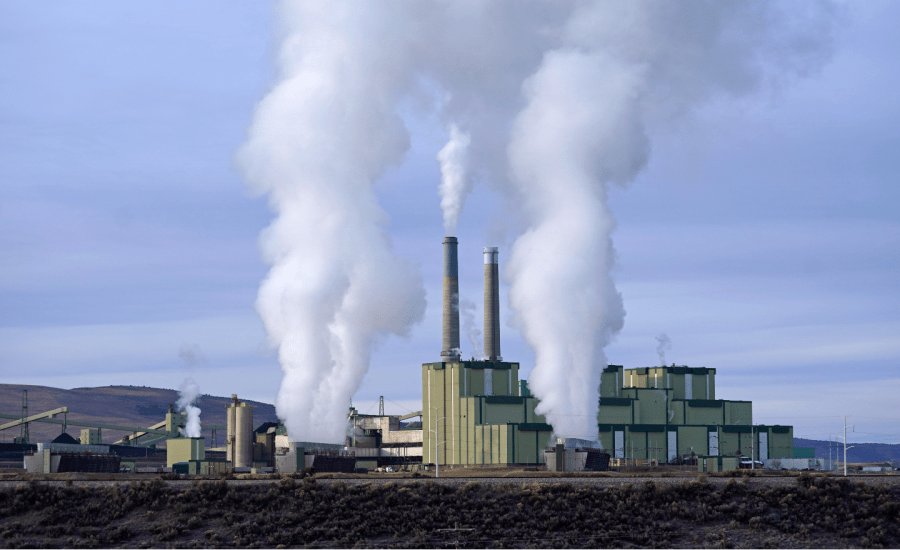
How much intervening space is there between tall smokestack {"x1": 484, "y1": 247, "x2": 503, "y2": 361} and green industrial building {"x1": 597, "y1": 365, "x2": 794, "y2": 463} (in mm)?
14229

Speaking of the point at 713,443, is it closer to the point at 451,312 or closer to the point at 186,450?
the point at 451,312

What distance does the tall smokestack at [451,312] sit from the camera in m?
128

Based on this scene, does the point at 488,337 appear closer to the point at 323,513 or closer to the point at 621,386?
the point at 621,386

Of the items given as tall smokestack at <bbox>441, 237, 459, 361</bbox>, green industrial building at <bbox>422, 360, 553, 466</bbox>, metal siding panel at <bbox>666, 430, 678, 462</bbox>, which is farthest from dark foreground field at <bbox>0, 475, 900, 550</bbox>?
tall smokestack at <bbox>441, 237, 459, 361</bbox>

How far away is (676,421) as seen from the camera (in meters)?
131

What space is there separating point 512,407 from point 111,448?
59.5m

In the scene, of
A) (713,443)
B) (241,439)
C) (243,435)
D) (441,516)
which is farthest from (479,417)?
(441,516)

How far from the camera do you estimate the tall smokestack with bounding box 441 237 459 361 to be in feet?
422

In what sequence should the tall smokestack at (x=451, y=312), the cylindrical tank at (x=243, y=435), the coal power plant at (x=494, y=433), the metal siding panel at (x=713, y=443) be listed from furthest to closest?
the tall smokestack at (x=451, y=312)
the metal siding panel at (x=713, y=443)
the cylindrical tank at (x=243, y=435)
the coal power plant at (x=494, y=433)

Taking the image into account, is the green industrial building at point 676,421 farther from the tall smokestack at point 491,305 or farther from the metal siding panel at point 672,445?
the tall smokestack at point 491,305

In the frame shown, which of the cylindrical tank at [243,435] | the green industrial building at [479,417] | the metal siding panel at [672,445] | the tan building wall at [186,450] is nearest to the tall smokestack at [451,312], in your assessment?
the green industrial building at [479,417]

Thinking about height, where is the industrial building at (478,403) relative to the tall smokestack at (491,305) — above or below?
below

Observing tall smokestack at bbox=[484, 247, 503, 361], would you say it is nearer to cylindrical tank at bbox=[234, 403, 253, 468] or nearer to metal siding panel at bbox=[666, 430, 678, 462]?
metal siding panel at bbox=[666, 430, 678, 462]

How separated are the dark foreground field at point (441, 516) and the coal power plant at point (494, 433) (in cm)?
5438
